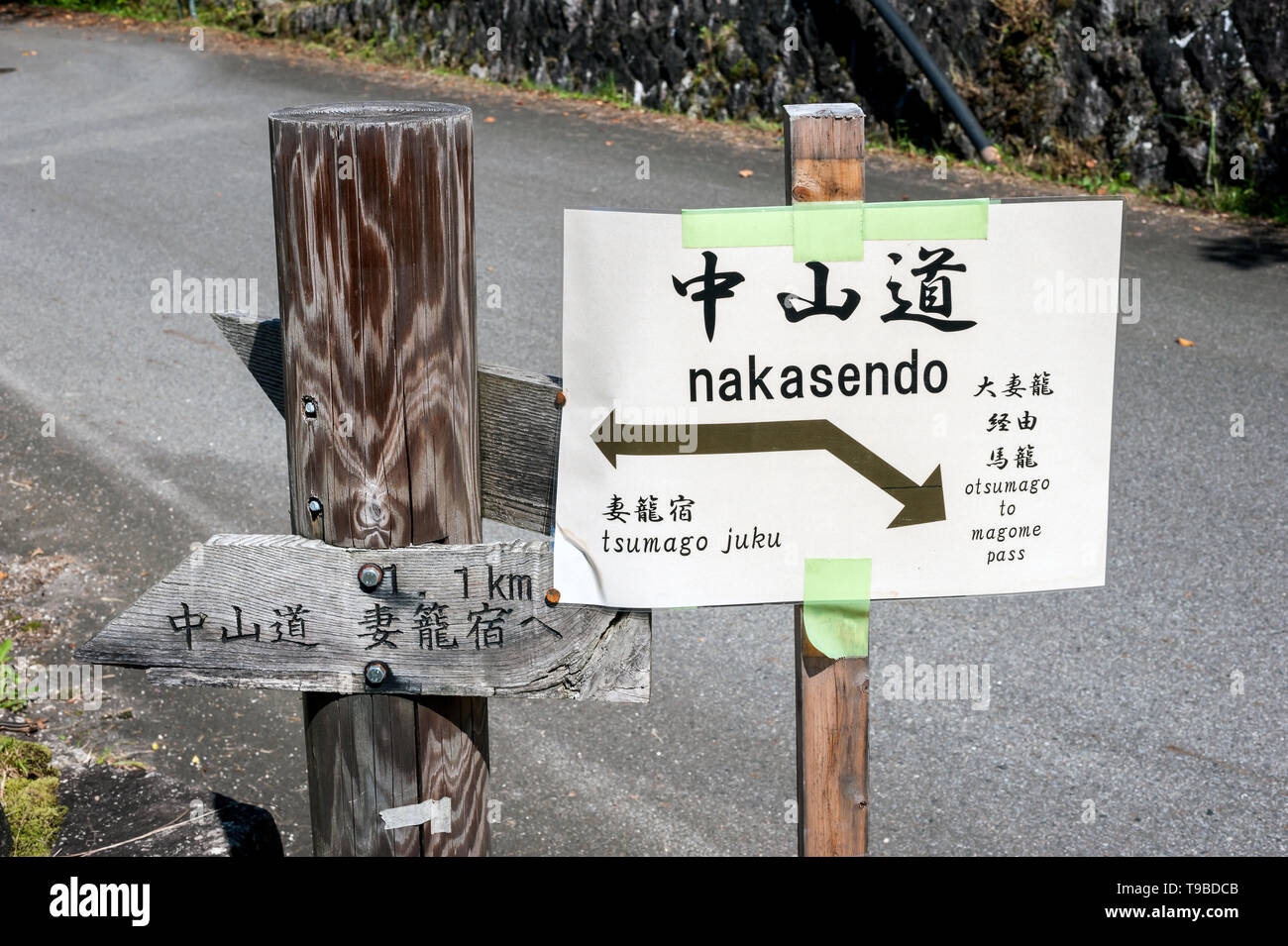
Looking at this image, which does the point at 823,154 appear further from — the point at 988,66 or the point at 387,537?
the point at 988,66

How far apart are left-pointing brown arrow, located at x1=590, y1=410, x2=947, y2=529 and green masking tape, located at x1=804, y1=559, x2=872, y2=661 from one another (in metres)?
0.15

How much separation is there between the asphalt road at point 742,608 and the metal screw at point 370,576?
1859mm

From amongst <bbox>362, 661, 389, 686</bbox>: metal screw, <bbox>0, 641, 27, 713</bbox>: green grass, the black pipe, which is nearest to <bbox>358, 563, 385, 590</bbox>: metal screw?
<bbox>362, 661, 389, 686</bbox>: metal screw

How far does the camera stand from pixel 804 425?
2012 millimetres

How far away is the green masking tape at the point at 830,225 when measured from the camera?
6.34 feet

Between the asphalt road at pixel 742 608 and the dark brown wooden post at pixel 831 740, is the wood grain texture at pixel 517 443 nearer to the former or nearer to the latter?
the dark brown wooden post at pixel 831 740

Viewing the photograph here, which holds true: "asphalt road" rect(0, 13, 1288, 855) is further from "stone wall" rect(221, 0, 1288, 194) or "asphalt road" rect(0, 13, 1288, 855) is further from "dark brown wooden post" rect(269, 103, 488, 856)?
"dark brown wooden post" rect(269, 103, 488, 856)

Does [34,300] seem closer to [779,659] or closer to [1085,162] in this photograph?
[779,659]

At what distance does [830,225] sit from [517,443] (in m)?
0.63

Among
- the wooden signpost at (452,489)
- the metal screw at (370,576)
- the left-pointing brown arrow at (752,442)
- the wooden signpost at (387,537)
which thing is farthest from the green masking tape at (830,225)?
the metal screw at (370,576)

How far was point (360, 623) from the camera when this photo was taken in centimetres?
203

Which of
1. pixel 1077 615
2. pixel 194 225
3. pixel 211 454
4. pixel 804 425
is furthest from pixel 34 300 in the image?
pixel 804 425
